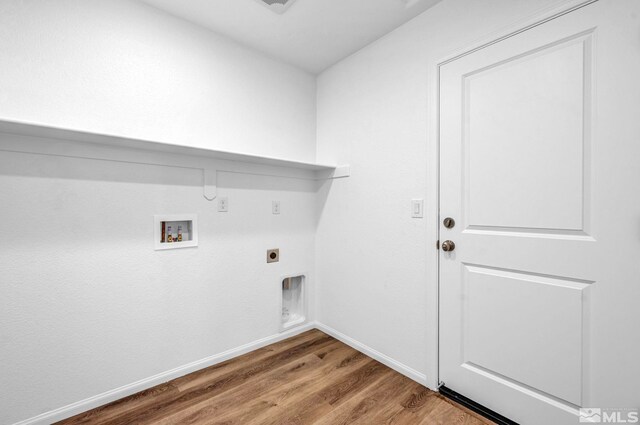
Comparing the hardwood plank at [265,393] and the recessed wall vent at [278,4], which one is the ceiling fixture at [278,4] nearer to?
the recessed wall vent at [278,4]

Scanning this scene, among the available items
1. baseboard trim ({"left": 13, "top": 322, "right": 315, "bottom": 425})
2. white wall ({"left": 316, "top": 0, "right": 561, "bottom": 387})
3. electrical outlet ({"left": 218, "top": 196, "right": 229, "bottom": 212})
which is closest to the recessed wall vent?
white wall ({"left": 316, "top": 0, "right": 561, "bottom": 387})

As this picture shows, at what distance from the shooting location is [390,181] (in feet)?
6.58

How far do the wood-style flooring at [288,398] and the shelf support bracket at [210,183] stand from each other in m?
1.26

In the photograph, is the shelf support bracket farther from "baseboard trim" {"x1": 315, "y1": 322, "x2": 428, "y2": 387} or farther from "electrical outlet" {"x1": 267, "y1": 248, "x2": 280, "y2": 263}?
"baseboard trim" {"x1": 315, "y1": 322, "x2": 428, "y2": 387}

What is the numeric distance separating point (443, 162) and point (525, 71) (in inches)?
22.7

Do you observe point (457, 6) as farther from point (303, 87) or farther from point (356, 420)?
point (356, 420)

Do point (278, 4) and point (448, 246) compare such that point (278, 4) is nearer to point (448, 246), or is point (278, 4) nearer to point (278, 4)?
point (278, 4)

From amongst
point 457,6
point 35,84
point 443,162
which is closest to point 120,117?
point 35,84

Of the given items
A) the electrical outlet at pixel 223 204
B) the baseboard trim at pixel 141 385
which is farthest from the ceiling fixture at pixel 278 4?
the baseboard trim at pixel 141 385

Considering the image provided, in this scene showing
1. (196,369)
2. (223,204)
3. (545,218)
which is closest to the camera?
(545,218)

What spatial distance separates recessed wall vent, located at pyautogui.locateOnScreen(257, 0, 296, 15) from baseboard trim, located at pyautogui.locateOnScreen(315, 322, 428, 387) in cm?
250

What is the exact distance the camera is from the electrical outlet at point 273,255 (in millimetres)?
2332

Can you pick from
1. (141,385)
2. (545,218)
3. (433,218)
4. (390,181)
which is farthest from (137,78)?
(545,218)

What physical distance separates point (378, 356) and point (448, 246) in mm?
1035
